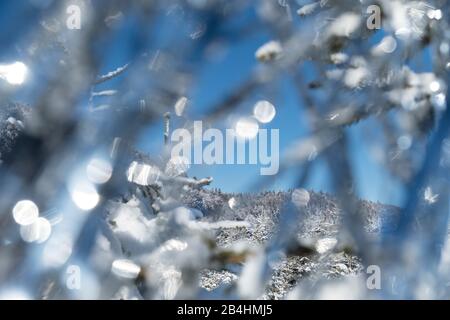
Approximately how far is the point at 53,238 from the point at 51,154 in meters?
0.11

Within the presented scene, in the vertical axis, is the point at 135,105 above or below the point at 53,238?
above

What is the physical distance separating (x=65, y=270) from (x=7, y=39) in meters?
0.33

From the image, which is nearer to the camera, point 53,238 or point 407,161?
point 53,238

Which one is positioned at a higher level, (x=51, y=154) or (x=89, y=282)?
(x=51, y=154)

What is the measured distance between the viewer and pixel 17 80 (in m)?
0.55

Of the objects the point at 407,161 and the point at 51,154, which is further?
the point at 407,161

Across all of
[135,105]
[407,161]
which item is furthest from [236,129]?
[407,161]

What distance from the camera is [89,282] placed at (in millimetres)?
530

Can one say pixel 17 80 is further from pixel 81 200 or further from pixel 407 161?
pixel 407 161
